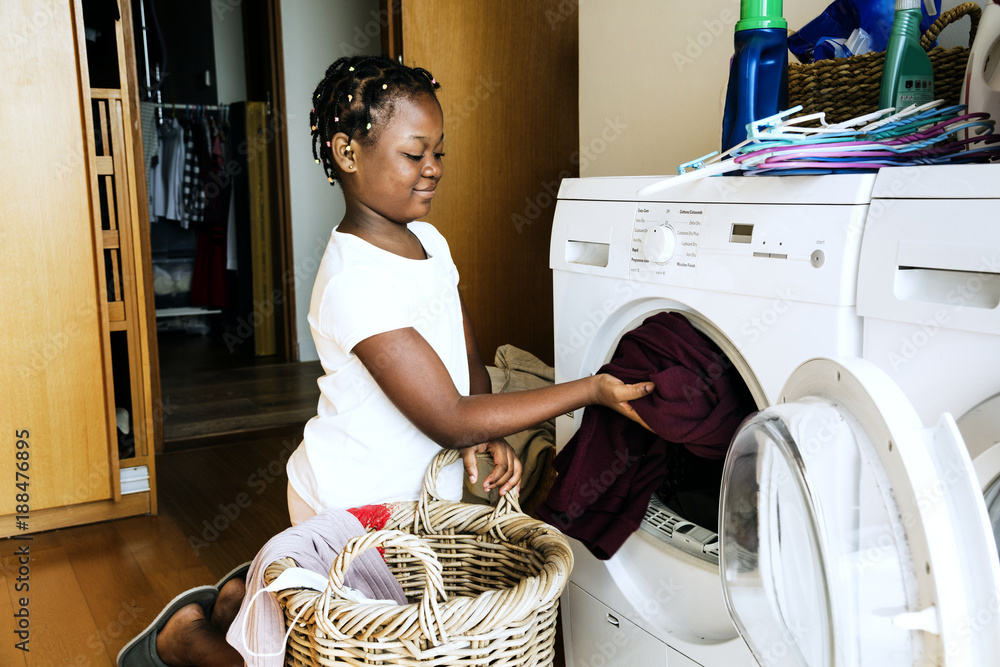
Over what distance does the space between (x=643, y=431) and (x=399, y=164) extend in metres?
0.53

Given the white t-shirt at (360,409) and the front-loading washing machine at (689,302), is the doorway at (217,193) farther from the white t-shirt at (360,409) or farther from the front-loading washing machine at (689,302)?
the front-loading washing machine at (689,302)

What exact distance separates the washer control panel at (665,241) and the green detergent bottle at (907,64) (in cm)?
32

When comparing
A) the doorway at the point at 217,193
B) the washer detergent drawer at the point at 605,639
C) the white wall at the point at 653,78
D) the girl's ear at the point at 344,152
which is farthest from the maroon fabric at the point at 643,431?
the doorway at the point at 217,193

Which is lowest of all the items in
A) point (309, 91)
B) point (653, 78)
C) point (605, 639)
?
point (605, 639)

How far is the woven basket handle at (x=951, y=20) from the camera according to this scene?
109cm

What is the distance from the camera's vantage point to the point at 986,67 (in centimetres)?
99

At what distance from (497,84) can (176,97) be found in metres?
3.64

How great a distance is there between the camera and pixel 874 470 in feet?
1.86

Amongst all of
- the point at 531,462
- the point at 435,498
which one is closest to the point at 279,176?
the point at 531,462

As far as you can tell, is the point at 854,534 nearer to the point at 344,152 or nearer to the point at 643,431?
the point at 643,431

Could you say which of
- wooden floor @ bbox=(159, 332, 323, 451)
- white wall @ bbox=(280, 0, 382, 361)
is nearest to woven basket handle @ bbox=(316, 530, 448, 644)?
wooden floor @ bbox=(159, 332, 323, 451)

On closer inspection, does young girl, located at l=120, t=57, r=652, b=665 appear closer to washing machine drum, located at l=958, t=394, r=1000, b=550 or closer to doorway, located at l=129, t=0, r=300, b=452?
washing machine drum, located at l=958, t=394, r=1000, b=550

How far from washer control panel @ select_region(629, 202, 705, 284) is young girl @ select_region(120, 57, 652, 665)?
0.16m

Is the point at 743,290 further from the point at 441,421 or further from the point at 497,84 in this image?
the point at 497,84
